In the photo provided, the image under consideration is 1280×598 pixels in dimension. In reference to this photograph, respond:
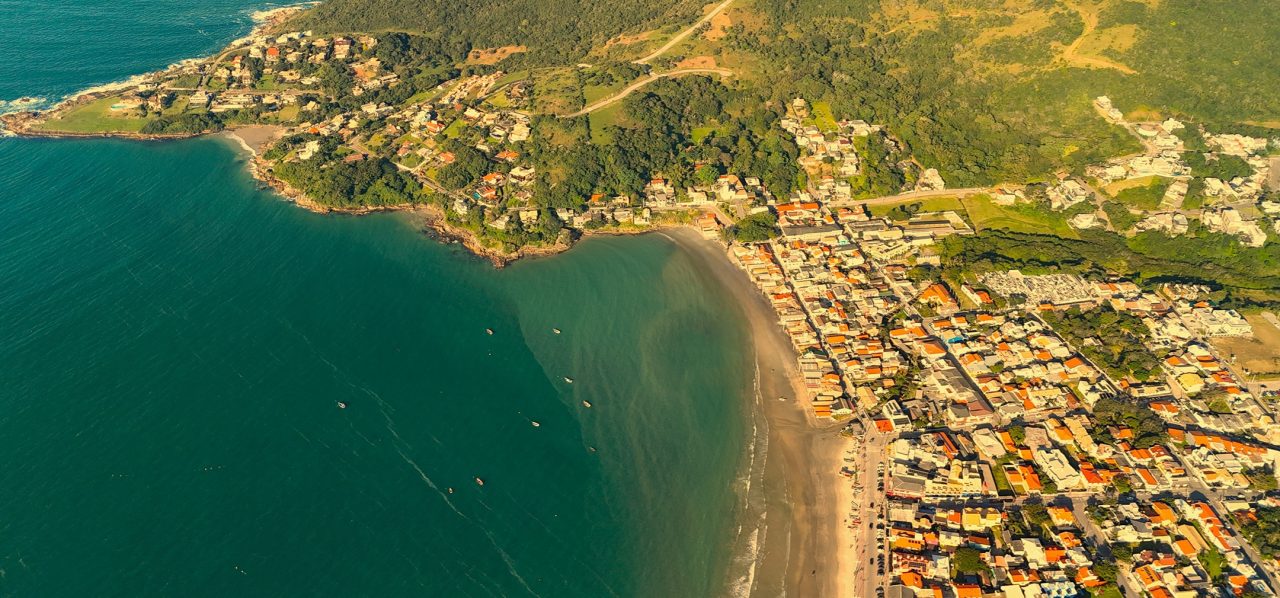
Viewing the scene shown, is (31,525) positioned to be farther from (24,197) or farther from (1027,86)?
(1027,86)

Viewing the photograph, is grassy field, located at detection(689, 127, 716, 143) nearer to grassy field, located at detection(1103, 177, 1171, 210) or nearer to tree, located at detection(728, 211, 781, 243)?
tree, located at detection(728, 211, 781, 243)

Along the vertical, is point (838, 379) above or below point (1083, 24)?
below

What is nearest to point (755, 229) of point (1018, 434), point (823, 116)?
point (823, 116)

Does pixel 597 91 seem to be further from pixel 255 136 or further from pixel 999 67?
pixel 999 67

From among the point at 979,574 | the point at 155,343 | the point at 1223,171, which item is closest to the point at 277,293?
the point at 155,343

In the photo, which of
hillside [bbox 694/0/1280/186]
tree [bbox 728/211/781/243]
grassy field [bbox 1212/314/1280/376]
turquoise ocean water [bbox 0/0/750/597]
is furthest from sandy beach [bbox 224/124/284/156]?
grassy field [bbox 1212/314/1280/376]

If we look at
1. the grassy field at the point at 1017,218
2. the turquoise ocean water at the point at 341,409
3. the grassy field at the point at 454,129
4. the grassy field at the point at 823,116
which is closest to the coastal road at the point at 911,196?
the grassy field at the point at 1017,218
